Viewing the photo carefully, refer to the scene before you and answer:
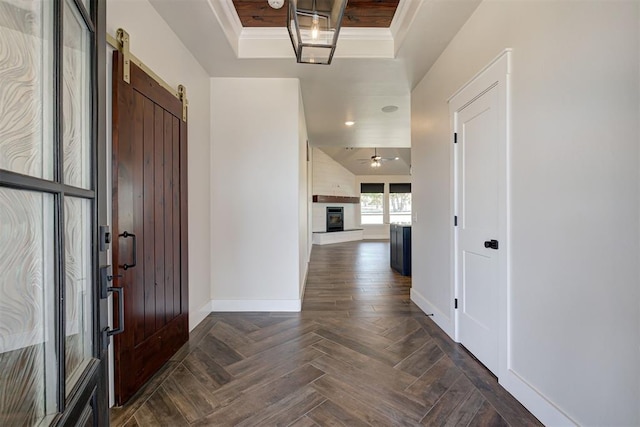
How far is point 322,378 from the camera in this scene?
2057 millimetres

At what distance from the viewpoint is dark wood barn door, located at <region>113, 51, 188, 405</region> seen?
1.78 meters

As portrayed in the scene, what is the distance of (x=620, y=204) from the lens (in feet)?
3.91

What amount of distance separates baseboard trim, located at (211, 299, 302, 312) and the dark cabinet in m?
2.65

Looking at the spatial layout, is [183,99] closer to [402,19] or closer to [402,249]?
[402,19]

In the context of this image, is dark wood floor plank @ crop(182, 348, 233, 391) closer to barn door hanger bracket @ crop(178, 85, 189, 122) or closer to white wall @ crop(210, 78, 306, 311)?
white wall @ crop(210, 78, 306, 311)

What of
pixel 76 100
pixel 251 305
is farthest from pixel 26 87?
pixel 251 305

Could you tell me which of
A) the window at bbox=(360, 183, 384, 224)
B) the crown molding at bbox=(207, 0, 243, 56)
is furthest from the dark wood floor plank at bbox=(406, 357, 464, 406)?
the window at bbox=(360, 183, 384, 224)

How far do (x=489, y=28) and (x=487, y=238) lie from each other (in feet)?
4.93

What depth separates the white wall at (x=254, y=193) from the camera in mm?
3373

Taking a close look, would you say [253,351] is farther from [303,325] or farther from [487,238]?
[487,238]

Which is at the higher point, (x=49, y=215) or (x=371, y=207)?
(x=371, y=207)

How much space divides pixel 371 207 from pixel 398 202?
1.15 meters

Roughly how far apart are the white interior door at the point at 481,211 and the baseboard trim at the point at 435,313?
0.12m

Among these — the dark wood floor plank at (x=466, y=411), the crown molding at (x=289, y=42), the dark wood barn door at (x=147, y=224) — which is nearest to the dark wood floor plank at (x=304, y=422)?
the dark wood floor plank at (x=466, y=411)
